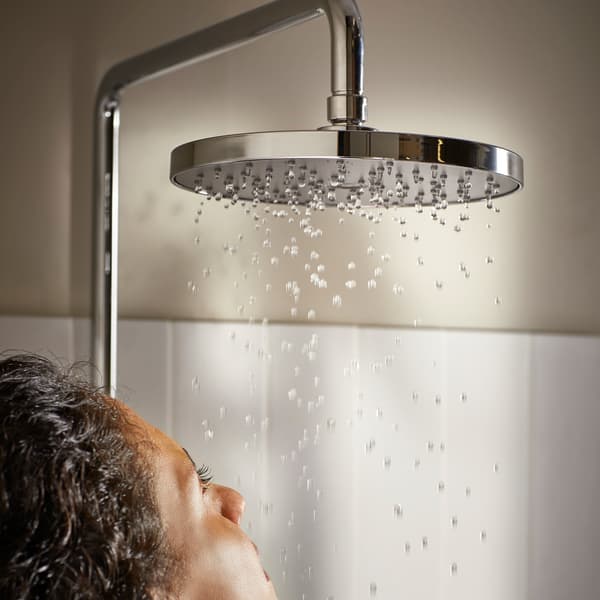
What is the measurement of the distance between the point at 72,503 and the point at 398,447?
0.66m

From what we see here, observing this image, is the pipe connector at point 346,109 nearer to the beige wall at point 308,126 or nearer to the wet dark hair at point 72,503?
the wet dark hair at point 72,503

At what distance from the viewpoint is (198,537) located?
0.69 metres

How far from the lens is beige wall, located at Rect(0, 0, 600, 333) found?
1.11 meters

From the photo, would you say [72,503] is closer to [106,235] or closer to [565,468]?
[106,235]

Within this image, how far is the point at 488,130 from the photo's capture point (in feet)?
3.75

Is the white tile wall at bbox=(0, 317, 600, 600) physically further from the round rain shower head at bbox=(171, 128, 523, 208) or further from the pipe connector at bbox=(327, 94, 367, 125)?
the pipe connector at bbox=(327, 94, 367, 125)

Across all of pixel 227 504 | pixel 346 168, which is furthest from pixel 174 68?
pixel 227 504

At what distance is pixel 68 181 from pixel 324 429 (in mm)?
640

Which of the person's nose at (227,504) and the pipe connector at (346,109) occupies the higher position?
the pipe connector at (346,109)

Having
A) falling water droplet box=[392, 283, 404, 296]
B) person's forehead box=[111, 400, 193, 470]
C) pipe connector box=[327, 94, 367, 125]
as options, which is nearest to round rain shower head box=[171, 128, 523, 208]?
pipe connector box=[327, 94, 367, 125]

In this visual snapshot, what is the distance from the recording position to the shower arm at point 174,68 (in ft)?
2.36

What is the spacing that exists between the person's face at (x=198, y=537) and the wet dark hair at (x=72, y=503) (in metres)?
0.02

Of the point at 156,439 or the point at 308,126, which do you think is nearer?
the point at 156,439

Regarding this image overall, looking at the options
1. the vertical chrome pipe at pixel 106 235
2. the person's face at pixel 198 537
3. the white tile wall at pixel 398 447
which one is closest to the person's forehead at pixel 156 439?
the person's face at pixel 198 537
